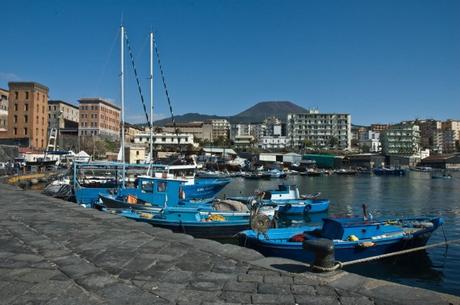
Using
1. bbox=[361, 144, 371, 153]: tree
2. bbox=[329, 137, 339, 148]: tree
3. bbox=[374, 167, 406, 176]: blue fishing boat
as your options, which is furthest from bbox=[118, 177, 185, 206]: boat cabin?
bbox=[361, 144, 371, 153]: tree

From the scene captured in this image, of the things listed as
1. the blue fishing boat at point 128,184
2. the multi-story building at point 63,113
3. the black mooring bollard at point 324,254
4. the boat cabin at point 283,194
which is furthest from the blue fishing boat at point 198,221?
the multi-story building at point 63,113

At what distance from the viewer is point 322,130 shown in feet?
545

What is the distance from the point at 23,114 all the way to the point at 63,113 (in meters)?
40.3

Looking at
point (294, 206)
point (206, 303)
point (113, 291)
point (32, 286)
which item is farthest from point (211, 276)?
point (294, 206)

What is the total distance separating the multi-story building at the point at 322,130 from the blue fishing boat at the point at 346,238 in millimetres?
146890

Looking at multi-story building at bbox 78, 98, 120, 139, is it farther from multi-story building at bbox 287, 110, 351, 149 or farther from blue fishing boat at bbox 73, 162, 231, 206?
blue fishing boat at bbox 73, 162, 231, 206

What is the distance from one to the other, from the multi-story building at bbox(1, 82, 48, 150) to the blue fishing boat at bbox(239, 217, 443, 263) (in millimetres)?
86855

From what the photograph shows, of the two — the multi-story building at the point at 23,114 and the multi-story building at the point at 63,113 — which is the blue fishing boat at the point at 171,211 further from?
the multi-story building at the point at 63,113

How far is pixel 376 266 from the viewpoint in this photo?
52.8ft

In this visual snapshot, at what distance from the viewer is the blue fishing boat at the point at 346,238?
1506 cm

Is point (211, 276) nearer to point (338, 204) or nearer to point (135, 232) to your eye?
point (135, 232)

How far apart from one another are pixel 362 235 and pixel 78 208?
1142cm

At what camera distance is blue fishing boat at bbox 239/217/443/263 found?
15.1 metres

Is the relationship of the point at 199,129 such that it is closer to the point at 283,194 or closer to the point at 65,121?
the point at 65,121
